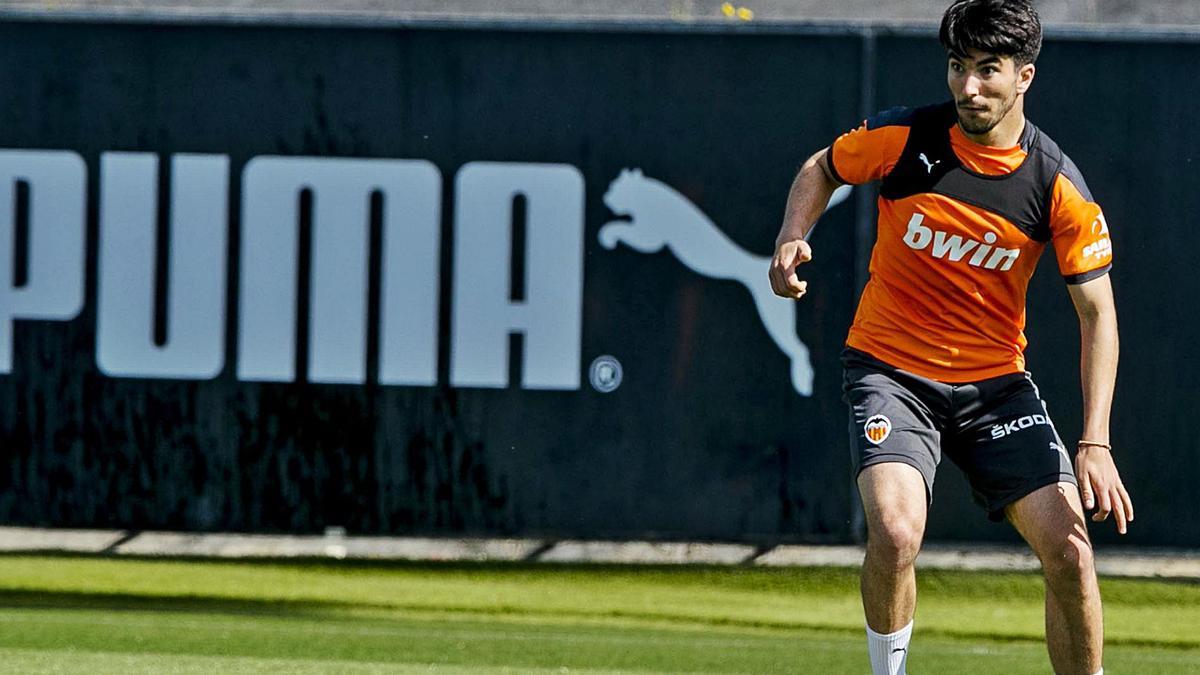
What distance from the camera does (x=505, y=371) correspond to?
729cm

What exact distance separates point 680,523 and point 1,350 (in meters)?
2.97

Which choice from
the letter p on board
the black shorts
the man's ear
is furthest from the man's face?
the letter p on board

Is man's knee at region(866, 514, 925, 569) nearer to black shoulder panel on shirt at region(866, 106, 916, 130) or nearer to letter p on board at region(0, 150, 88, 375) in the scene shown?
black shoulder panel on shirt at region(866, 106, 916, 130)

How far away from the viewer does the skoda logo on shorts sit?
4.40m

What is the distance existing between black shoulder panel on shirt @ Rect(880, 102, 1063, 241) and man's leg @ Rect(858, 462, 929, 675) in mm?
708

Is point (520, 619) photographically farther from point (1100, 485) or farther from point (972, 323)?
point (1100, 485)

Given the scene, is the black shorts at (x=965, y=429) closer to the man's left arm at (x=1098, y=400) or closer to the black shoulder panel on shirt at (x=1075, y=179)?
the man's left arm at (x=1098, y=400)

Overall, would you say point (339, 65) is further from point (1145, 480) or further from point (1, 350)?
point (1145, 480)

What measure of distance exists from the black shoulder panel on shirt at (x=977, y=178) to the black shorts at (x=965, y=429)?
0.44 meters

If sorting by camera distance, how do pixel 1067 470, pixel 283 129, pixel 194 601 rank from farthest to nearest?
pixel 283 129 → pixel 194 601 → pixel 1067 470

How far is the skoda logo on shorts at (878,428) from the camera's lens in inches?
173

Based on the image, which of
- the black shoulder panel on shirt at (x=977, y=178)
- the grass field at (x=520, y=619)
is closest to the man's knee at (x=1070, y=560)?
the black shoulder panel on shirt at (x=977, y=178)

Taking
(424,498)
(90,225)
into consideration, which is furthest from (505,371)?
(90,225)

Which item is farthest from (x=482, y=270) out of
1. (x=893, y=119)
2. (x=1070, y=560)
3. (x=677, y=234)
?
(x=1070, y=560)
